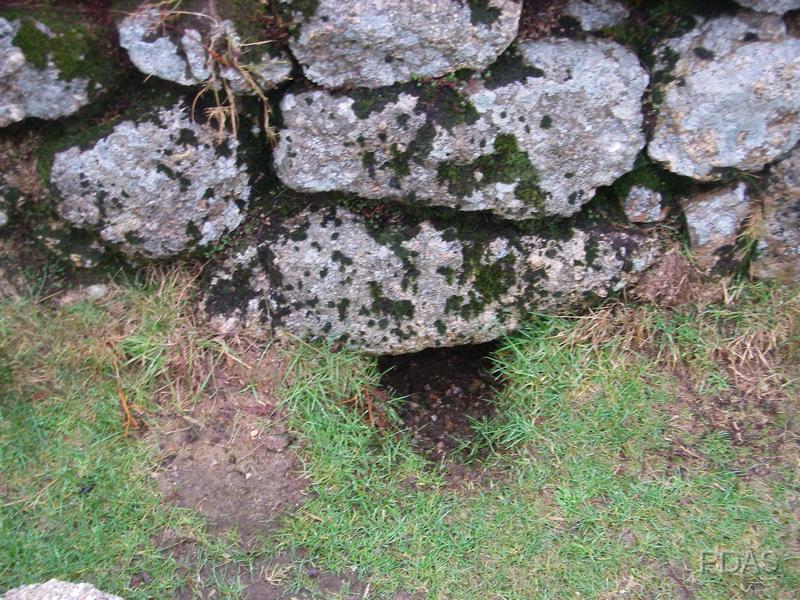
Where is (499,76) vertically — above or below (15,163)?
above

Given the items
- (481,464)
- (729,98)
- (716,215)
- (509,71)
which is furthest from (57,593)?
(729,98)

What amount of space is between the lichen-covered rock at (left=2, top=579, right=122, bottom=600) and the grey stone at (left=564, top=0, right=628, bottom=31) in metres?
2.43

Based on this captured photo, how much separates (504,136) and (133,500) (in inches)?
72.1

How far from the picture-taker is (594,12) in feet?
8.41

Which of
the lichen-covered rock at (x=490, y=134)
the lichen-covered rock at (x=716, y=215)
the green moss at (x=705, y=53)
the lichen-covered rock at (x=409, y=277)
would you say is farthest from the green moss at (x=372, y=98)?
the lichen-covered rock at (x=716, y=215)

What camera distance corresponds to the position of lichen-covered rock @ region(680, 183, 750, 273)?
268cm

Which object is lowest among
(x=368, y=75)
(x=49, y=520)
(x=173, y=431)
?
(x=49, y=520)

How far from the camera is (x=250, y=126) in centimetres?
263

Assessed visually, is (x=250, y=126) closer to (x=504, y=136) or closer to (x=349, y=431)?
(x=504, y=136)

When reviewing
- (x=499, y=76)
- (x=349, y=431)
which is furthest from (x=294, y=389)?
(x=499, y=76)

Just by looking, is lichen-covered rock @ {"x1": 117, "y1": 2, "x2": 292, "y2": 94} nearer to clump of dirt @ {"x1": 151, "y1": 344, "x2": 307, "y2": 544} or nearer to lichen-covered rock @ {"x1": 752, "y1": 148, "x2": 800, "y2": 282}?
clump of dirt @ {"x1": 151, "y1": 344, "x2": 307, "y2": 544}

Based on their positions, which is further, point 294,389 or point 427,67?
point 294,389

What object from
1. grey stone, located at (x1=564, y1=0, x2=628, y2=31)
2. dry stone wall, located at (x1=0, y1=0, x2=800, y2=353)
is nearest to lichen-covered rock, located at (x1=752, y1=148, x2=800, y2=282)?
dry stone wall, located at (x1=0, y1=0, x2=800, y2=353)

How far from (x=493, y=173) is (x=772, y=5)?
3.55 feet
